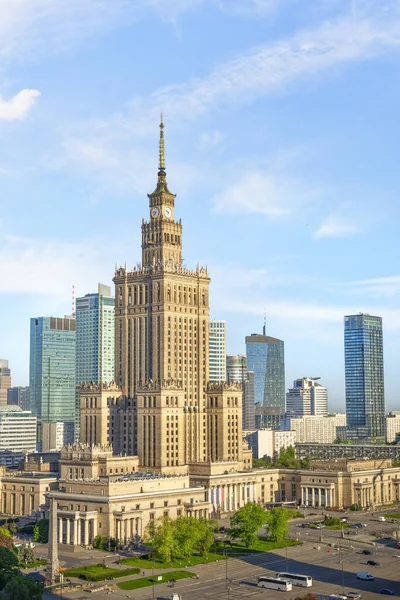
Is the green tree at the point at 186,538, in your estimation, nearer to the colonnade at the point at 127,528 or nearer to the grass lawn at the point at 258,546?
the grass lawn at the point at 258,546

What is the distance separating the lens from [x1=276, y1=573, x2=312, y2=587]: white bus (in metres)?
150

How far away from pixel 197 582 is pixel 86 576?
2054 cm

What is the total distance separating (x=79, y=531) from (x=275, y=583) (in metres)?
60.1

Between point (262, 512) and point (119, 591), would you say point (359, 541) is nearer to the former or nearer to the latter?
point (262, 512)

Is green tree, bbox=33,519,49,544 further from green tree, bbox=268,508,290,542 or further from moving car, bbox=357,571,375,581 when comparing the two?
moving car, bbox=357,571,375,581

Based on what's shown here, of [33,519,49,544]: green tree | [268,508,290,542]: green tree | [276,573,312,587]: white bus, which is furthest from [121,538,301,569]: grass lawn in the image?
[33,519,49,544]: green tree

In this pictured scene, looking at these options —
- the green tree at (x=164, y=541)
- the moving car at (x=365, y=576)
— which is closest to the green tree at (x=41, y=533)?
the green tree at (x=164, y=541)

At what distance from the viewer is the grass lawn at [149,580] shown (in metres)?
151

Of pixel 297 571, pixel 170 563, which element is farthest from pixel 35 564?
pixel 297 571

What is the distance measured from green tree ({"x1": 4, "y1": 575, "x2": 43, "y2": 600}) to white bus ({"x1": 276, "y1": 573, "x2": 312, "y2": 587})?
47.0 m

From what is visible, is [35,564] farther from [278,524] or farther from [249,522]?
[278,524]

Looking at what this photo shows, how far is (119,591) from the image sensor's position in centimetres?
14762

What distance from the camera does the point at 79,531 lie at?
632 feet

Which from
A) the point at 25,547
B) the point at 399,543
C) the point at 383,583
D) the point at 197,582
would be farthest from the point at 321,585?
the point at 25,547
